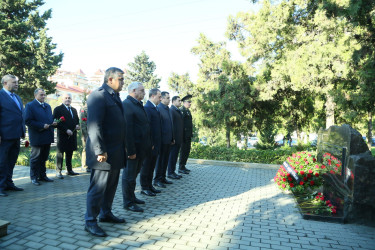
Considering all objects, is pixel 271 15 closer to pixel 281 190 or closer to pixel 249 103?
pixel 249 103

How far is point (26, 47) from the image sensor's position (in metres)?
26.3

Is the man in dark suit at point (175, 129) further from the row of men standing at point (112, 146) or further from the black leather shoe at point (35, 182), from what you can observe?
the black leather shoe at point (35, 182)

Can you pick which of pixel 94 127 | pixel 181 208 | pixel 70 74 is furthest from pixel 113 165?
pixel 70 74

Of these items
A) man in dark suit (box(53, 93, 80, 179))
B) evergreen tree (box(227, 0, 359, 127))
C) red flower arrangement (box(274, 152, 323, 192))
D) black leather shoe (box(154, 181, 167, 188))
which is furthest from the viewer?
evergreen tree (box(227, 0, 359, 127))

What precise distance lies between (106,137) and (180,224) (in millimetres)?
1799

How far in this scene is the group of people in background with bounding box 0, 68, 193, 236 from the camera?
3.73m

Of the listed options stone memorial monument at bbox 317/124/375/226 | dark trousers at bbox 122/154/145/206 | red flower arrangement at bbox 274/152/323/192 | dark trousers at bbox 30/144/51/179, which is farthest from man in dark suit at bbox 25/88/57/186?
stone memorial monument at bbox 317/124/375/226

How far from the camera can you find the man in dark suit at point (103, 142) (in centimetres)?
367

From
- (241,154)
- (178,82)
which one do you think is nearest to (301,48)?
(241,154)

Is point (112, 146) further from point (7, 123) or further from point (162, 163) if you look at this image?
point (162, 163)

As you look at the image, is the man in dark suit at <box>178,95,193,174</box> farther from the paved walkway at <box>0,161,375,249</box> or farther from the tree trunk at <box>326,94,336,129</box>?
the tree trunk at <box>326,94,336,129</box>

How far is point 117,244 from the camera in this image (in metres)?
3.49

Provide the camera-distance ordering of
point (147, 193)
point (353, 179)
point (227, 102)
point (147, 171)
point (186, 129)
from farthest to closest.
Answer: point (227, 102)
point (186, 129)
point (147, 193)
point (147, 171)
point (353, 179)

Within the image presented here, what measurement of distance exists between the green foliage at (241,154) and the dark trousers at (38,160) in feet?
20.7
